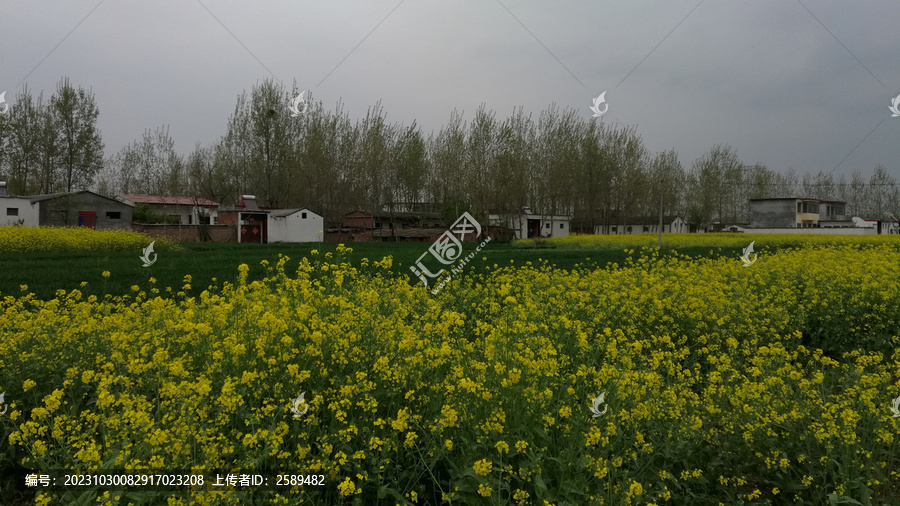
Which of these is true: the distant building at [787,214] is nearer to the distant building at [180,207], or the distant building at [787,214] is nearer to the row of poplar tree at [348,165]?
the row of poplar tree at [348,165]

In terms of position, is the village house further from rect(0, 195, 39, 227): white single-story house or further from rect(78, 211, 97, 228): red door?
rect(0, 195, 39, 227): white single-story house

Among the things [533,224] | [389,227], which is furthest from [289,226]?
[533,224]

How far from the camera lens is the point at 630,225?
6131cm

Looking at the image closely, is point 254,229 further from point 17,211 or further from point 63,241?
point 63,241

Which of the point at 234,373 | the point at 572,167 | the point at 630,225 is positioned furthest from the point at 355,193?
the point at 234,373

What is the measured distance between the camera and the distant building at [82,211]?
3309cm

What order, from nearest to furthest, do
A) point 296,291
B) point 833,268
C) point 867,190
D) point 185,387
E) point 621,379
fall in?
point 185,387 → point 621,379 → point 296,291 → point 833,268 → point 867,190

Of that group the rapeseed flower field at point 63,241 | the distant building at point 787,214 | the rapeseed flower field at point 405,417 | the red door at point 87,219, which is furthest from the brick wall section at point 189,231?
the distant building at point 787,214

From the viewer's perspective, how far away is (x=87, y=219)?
116 ft

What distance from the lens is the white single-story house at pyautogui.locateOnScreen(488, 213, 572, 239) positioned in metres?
49.5

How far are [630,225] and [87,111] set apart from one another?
167 feet

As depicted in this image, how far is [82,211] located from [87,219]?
0.55 meters

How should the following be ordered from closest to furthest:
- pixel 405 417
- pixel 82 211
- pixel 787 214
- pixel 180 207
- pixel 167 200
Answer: pixel 405 417, pixel 82 211, pixel 180 207, pixel 167 200, pixel 787 214

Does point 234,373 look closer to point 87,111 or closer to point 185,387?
point 185,387
